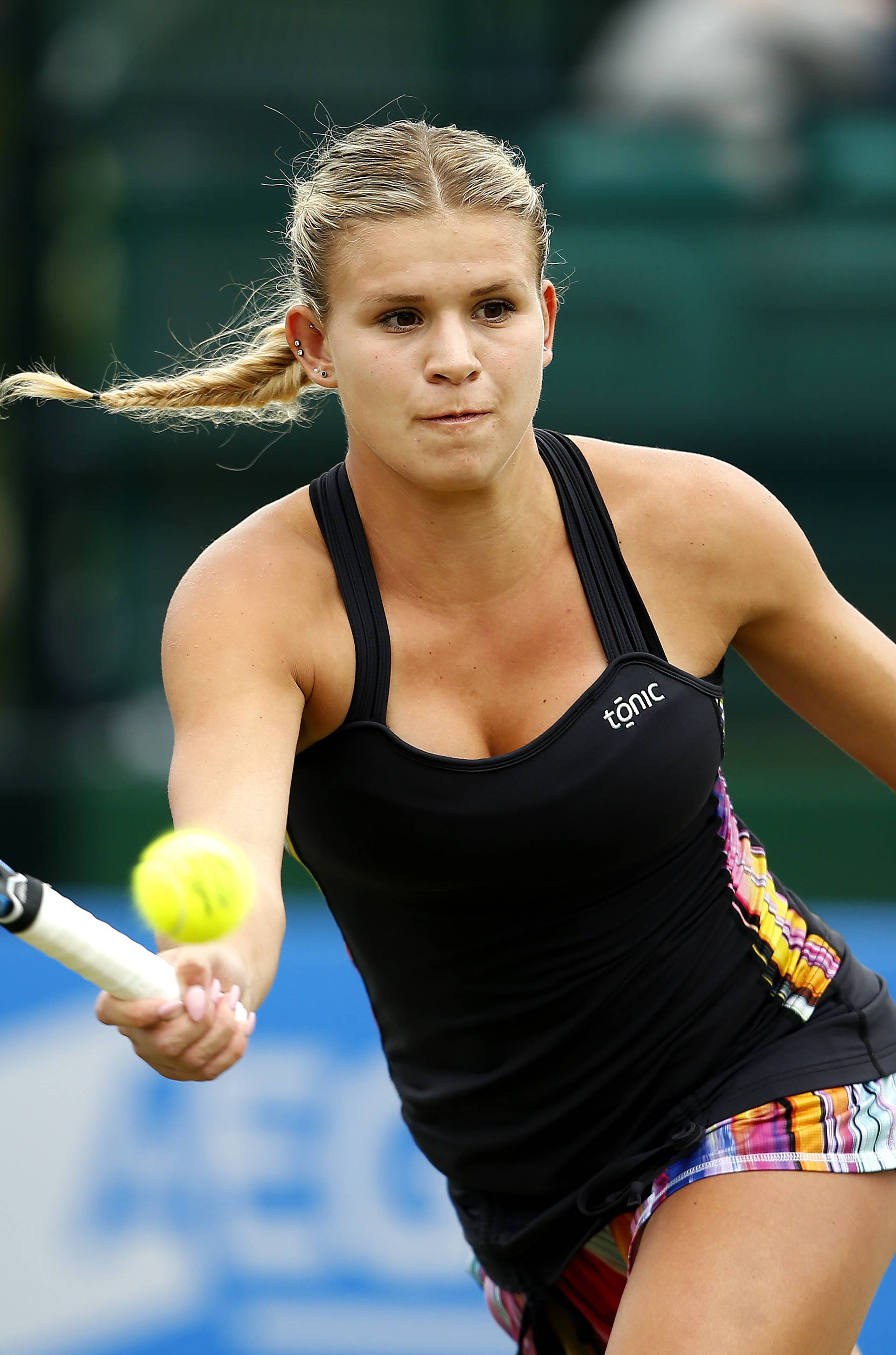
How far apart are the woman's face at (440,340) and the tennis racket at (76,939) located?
0.79 m

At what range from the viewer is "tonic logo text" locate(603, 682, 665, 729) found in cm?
230

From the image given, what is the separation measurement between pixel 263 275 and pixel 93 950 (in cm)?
500

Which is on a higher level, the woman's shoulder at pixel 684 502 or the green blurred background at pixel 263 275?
the green blurred background at pixel 263 275

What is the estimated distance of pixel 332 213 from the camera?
7.55 feet

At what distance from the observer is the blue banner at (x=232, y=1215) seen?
154 inches

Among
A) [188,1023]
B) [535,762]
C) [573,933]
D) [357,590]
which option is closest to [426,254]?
[357,590]

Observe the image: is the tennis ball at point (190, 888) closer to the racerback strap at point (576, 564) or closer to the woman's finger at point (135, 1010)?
the woman's finger at point (135, 1010)

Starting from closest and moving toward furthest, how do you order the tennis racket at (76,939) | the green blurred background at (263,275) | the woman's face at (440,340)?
the tennis racket at (76,939), the woman's face at (440,340), the green blurred background at (263,275)

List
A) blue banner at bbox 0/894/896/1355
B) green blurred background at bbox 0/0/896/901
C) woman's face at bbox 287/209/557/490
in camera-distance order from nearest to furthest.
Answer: woman's face at bbox 287/209/557/490
blue banner at bbox 0/894/896/1355
green blurred background at bbox 0/0/896/901

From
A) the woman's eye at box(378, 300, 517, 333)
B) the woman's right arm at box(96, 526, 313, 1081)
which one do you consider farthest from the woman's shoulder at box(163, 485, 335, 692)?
the woman's eye at box(378, 300, 517, 333)

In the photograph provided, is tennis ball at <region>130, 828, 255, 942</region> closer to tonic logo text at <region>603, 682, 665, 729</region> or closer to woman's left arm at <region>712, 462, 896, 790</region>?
tonic logo text at <region>603, 682, 665, 729</region>

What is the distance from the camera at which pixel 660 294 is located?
6.29 meters

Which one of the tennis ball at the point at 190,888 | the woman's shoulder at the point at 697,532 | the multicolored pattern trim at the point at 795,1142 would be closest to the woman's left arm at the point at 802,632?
the woman's shoulder at the point at 697,532

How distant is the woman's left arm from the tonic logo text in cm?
21
